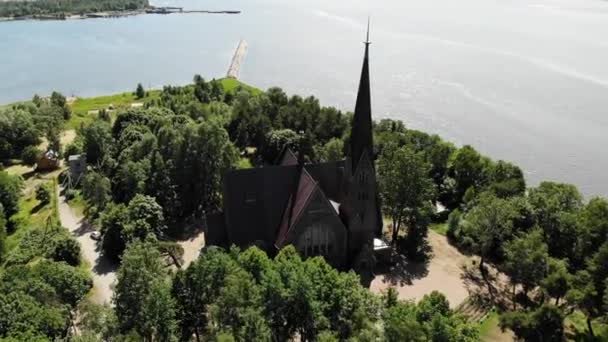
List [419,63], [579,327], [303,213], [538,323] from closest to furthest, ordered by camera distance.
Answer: [538,323], [579,327], [303,213], [419,63]

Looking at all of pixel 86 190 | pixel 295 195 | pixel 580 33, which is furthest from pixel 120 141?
pixel 580 33

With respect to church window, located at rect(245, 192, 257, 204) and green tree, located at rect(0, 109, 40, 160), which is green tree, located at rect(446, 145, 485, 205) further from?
green tree, located at rect(0, 109, 40, 160)

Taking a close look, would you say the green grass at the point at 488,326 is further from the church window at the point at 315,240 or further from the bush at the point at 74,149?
the bush at the point at 74,149

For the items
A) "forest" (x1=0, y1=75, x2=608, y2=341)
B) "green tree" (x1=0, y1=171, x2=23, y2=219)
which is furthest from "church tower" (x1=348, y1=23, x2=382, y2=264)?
"green tree" (x1=0, y1=171, x2=23, y2=219)

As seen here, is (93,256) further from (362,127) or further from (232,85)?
(232,85)

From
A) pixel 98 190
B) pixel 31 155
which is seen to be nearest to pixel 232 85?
pixel 31 155

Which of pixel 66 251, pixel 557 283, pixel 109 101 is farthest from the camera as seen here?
pixel 109 101

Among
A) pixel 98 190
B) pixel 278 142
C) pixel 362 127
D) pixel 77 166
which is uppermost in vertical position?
pixel 362 127
